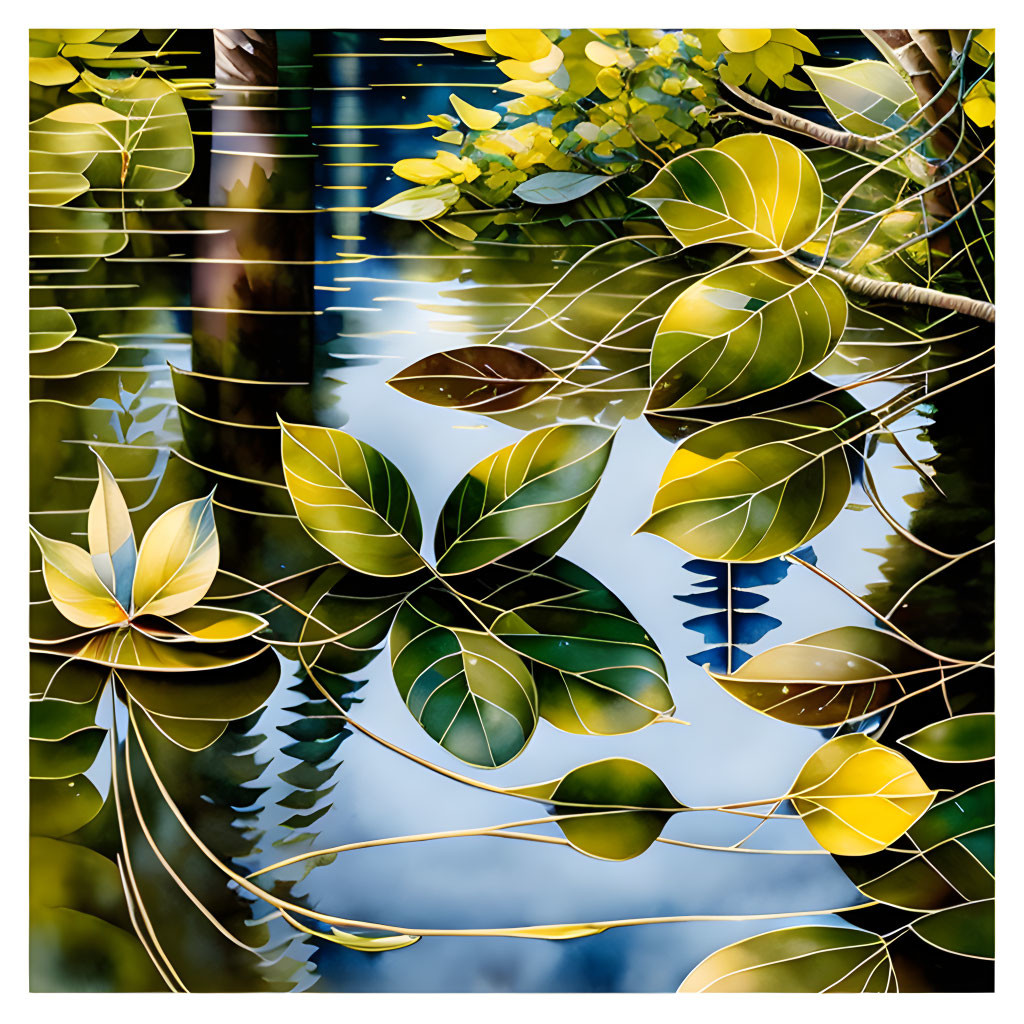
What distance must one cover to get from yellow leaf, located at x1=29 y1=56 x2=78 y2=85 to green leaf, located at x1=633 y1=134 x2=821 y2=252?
674mm

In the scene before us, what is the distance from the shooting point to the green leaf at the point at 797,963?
958mm

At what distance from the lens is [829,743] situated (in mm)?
962

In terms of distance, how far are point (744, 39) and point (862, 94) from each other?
149 millimetres

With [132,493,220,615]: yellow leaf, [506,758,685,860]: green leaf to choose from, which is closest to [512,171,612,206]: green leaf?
[132,493,220,615]: yellow leaf

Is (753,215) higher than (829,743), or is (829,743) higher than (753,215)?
(753,215)

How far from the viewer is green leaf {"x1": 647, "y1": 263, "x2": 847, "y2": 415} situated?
0.95m

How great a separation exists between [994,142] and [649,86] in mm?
402

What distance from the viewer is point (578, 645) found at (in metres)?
0.96

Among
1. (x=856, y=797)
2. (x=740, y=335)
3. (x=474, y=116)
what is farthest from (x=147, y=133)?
(x=856, y=797)

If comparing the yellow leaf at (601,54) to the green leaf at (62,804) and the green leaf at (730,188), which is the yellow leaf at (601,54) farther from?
the green leaf at (62,804)

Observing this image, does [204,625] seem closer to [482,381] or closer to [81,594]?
[81,594]

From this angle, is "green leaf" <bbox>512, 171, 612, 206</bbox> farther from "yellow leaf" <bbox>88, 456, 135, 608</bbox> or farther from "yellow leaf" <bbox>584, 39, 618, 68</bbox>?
"yellow leaf" <bbox>88, 456, 135, 608</bbox>

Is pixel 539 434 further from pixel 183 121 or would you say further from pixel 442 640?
pixel 183 121
